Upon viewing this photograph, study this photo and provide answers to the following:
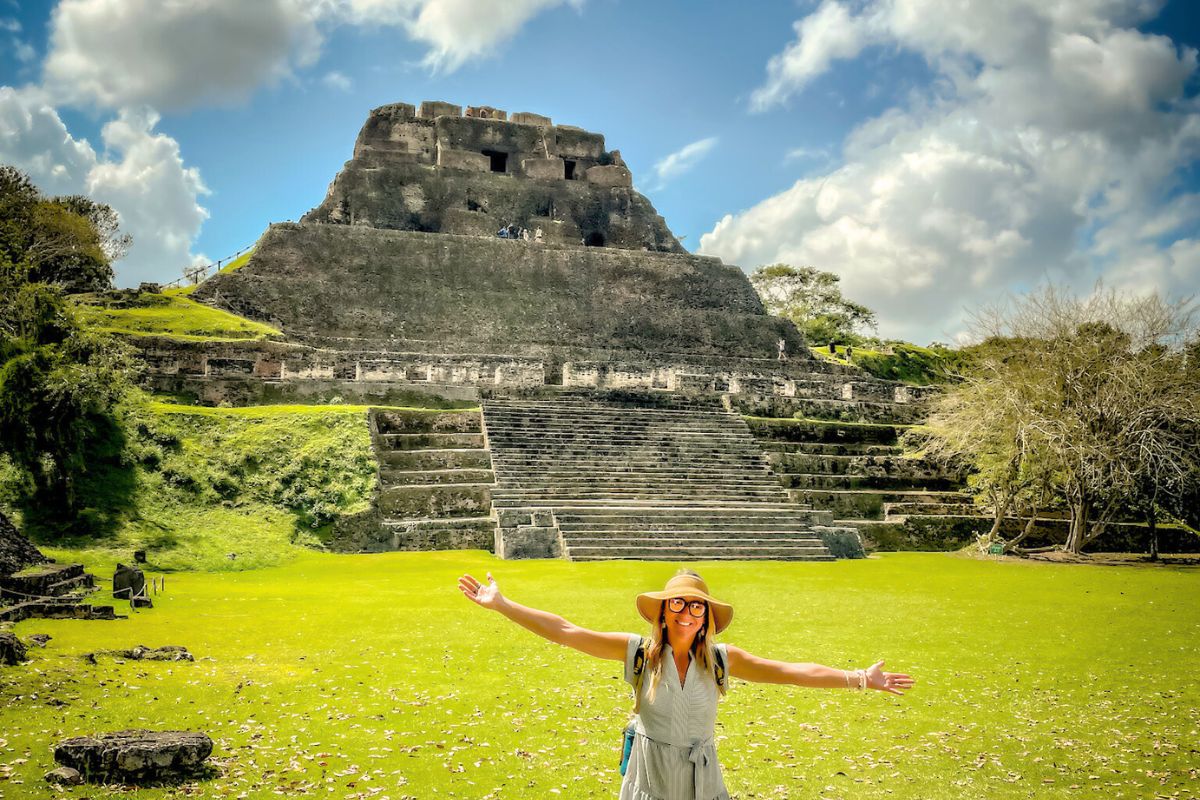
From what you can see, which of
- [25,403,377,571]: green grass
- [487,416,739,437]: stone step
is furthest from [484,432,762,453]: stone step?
[25,403,377,571]: green grass

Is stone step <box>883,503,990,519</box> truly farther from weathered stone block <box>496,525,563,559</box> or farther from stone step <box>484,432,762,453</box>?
weathered stone block <box>496,525,563,559</box>

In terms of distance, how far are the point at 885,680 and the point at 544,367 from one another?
59.9 ft

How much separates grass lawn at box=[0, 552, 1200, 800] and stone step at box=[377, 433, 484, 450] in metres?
6.32

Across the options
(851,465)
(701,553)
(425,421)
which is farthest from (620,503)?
(851,465)

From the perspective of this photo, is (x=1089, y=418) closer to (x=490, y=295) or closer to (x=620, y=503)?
(x=620, y=503)

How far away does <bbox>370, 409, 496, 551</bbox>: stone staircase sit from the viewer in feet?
46.9

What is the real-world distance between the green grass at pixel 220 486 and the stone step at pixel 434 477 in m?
0.36

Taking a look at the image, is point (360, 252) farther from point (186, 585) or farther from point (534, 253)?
point (186, 585)

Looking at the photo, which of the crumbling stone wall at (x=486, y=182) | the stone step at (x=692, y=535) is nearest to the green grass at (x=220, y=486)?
the stone step at (x=692, y=535)

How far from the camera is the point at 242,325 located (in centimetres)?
2272

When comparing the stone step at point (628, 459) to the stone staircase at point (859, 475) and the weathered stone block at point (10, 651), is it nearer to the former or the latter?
the stone staircase at point (859, 475)

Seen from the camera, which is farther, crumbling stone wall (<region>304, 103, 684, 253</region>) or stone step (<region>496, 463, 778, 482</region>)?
crumbling stone wall (<region>304, 103, 684, 253</region>)

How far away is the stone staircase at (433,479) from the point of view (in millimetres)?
14281

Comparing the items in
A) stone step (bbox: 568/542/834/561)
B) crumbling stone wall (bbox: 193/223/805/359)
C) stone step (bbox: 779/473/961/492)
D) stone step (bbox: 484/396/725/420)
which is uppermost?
crumbling stone wall (bbox: 193/223/805/359)
